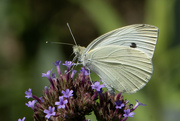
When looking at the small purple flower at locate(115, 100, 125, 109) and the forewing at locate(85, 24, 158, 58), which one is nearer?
the small purple flower at locate(115, 100, 125, 109)

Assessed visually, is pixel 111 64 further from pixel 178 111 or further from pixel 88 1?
pixel 88 1

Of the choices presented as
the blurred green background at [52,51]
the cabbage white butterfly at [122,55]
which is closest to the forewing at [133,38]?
the cabbage white butterfly at [122,55]

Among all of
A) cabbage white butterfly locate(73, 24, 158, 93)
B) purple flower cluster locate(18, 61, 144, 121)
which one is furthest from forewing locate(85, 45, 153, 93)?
purple flower cluster locate(18, 61, 144, 121)

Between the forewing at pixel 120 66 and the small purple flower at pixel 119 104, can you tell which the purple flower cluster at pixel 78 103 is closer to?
the small purple flower at pixel 119 104

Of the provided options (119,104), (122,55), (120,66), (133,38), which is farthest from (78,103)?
(133,38)

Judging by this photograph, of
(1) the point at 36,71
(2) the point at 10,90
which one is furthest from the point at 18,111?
(1) the point at 36,71

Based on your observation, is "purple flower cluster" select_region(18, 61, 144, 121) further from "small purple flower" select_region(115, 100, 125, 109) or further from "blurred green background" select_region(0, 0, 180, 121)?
"blurred green background" select_region(0, 0, 180, 121)
